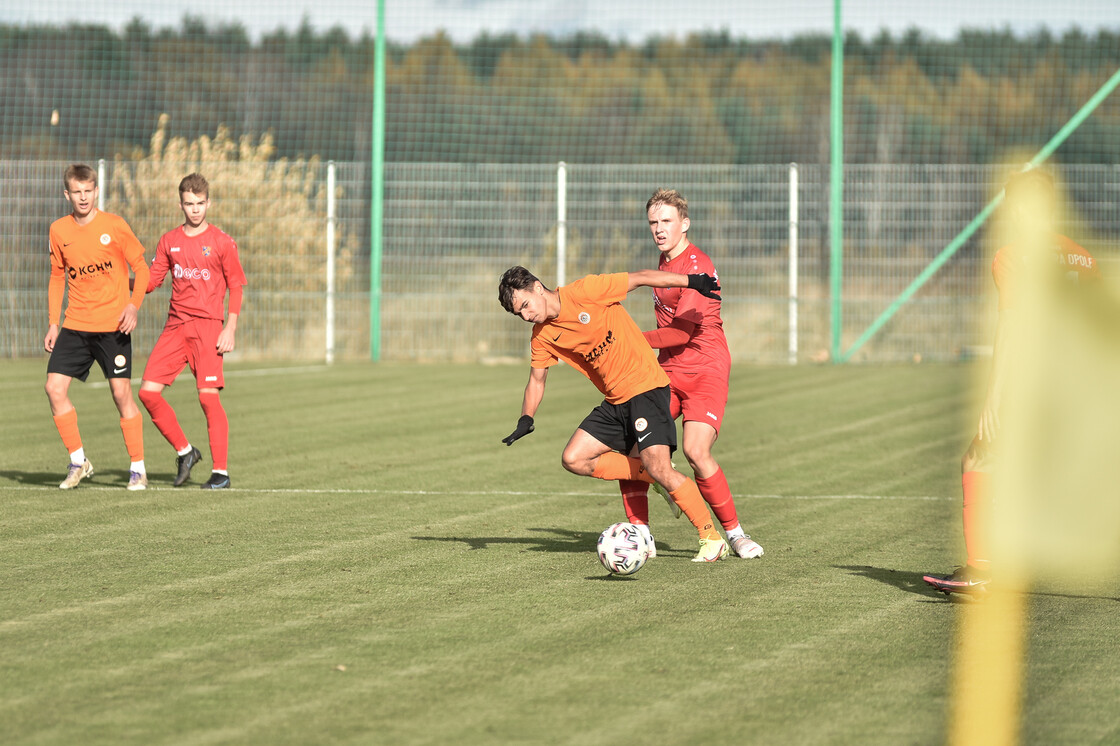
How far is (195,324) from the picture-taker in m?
9.50

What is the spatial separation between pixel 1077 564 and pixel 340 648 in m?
3.77

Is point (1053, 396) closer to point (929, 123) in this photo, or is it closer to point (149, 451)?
point (149, 451)

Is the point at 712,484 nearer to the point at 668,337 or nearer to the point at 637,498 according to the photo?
the point at 637,498

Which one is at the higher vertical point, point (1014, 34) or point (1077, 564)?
point (1014, 34)

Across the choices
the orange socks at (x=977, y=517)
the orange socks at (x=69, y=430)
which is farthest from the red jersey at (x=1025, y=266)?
the orange socks at (x=69, y=430)

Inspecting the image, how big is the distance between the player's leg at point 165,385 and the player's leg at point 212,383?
104mm

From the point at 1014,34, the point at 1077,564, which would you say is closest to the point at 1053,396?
the point at 1077,564

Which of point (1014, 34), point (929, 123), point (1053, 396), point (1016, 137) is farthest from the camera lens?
point (929, 123)

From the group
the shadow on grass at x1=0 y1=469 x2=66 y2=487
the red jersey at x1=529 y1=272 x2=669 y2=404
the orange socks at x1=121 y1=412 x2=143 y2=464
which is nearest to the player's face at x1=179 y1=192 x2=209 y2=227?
the orange socks at x1=121 y1=412 x2=143 y2=464

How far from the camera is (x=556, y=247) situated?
71.6ft

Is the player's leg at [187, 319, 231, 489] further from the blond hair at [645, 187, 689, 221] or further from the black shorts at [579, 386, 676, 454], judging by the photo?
the blond hair at [645, 187, 689, 221]

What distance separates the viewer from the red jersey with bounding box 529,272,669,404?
22.3 ft

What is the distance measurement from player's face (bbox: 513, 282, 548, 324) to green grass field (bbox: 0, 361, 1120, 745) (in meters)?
1.19

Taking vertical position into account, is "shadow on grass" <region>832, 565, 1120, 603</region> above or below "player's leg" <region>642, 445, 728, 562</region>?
below
